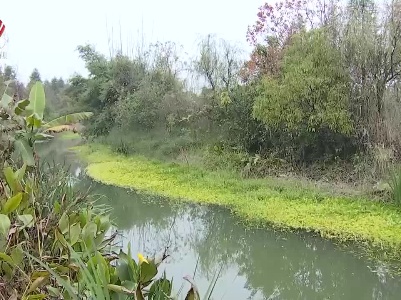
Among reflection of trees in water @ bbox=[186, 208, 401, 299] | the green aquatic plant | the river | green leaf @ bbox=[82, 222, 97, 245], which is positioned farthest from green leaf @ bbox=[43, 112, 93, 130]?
reflection of trees in water @ bbox=[186, 208, 401, 299]

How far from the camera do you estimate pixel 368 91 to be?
28.3 feet

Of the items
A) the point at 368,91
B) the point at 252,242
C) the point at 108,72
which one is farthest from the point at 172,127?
the point at 252,242

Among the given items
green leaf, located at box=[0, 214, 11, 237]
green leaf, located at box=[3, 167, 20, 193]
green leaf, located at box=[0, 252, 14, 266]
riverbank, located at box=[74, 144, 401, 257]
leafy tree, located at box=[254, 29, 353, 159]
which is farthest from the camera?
leafy tree, located at box=[254, 29, 353, 159]

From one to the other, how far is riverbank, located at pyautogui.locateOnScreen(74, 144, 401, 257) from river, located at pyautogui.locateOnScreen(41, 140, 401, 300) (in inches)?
14.1

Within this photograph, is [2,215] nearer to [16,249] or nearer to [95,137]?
[16,249]

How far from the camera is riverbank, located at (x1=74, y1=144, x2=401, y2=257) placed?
618cm

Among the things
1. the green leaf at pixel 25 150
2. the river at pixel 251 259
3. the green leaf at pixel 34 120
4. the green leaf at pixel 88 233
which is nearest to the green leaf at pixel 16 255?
the green leaf at pixel 88 233

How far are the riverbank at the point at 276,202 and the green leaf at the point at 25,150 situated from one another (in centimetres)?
453

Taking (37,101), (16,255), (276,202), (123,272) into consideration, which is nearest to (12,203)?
(16,255)

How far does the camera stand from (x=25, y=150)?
2498 mm

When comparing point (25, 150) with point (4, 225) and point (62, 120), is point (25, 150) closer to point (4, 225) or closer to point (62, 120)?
point (62, 120)

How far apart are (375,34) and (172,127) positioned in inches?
271

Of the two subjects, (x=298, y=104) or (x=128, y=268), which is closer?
(x=128, y=268)

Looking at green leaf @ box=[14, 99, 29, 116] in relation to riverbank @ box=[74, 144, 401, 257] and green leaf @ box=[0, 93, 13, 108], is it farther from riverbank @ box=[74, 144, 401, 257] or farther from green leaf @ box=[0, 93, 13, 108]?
riverbank @ box=[74, 144, 401, 257]
